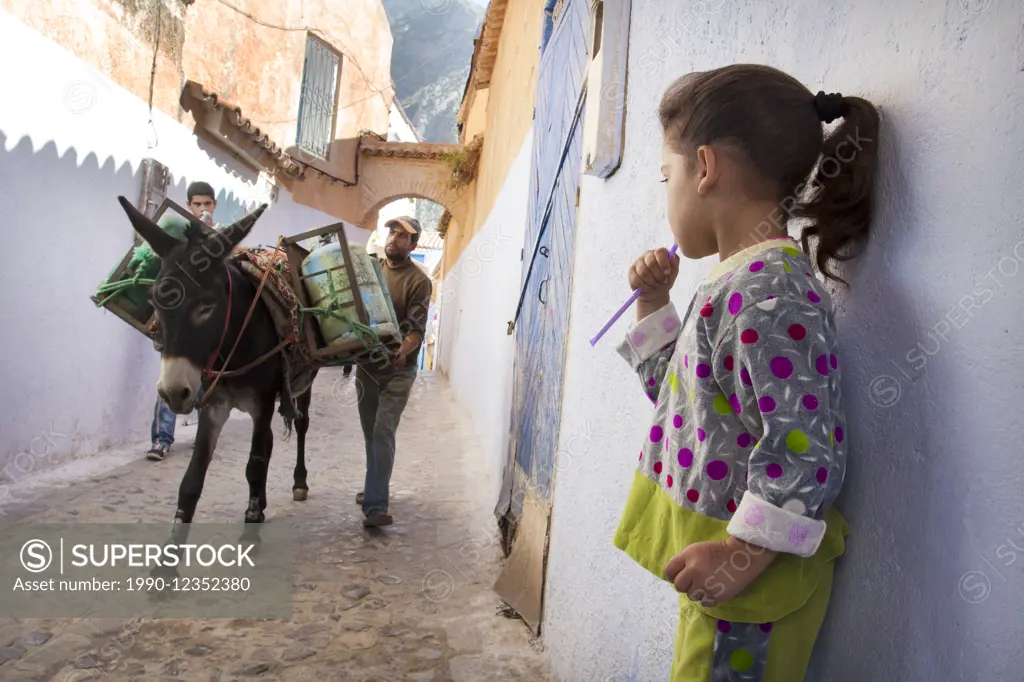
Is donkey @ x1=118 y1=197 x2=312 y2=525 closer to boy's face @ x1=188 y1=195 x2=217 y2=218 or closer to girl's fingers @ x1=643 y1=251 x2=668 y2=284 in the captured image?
boy's face @ x1=188 y1=195 x2=217 y2=218

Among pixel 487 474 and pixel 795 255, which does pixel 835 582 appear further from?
pixel 487 474

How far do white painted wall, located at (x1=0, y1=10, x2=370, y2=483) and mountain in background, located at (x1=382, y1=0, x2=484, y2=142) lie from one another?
47.7 metres

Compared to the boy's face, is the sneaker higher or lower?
lower

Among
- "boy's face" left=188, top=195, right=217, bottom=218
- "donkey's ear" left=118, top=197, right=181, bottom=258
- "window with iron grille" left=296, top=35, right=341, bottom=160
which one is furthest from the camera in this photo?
"window with iron grille" left=296, top=35, right=341, bottom=160

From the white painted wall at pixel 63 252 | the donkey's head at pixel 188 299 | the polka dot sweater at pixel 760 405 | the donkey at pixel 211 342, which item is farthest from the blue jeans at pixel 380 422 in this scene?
the polka dot sweater at pixel 760 405

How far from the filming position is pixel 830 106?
3.58ft

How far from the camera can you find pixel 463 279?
14172 mm

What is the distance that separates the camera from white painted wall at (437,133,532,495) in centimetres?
622

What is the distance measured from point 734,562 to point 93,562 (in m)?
3.68

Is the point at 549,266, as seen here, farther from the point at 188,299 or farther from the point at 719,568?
the point at 719,568

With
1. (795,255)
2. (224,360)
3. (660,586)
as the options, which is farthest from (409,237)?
(795,255)

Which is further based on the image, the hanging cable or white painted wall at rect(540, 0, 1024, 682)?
the hanging cable

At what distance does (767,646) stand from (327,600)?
9.40ft

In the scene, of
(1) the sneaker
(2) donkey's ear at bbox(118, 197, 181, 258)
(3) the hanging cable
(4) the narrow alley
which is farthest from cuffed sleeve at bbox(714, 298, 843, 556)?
(3) the hanging cable
